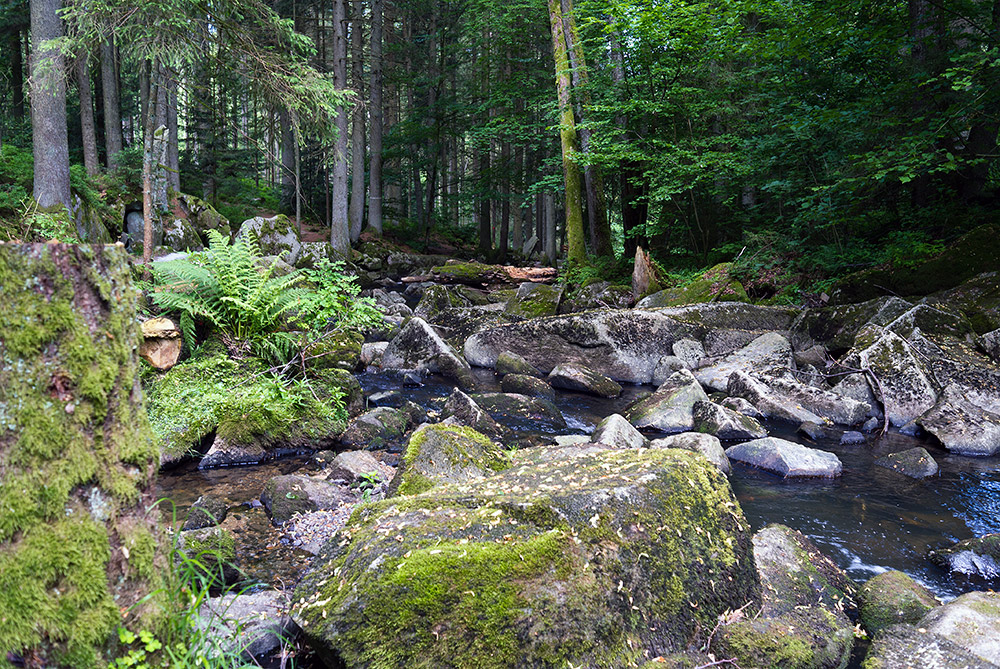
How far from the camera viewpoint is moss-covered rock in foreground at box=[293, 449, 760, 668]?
2158 millimetres

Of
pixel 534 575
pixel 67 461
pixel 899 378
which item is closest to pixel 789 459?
pixel 899 378

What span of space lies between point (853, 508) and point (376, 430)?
15.1ft

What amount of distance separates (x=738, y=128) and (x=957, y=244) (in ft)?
17.7

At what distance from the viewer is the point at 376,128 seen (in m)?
23.0

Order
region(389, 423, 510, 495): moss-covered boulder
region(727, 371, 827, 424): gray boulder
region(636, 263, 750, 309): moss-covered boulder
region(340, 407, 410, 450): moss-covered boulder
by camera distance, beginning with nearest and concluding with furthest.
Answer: region(389, 423, 510, 495): moss-covered boulder
region(340, 407, 410, 450): moss-covered boulder
region(727, 371, 827, 424): gray boulder
region(636, 263, 750, 309): moss-covered boulder

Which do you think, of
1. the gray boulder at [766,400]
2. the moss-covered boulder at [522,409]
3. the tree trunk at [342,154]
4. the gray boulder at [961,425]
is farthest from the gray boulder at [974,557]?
the tree trunk at [342,154]

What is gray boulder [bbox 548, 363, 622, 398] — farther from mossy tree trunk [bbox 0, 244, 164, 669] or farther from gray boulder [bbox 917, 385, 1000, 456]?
mossy tree trunk [bbox 0, 244, 164, 669]

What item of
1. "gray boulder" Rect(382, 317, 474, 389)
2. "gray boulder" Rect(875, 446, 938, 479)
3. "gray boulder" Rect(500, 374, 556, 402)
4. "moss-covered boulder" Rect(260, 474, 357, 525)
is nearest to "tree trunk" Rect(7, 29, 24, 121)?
"gray boulder" Rect(382, 317, 474, 389)

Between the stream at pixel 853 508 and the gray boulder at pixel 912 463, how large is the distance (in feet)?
0.36

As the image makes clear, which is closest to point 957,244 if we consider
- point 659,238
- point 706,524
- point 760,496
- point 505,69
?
point 760,496

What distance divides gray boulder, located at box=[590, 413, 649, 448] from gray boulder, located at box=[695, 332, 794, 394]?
308cm

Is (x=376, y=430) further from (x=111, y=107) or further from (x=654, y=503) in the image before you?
(x=111, y=107)

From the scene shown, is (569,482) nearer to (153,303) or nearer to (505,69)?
(153,303)

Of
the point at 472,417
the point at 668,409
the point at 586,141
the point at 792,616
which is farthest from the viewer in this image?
the point at 586,141
